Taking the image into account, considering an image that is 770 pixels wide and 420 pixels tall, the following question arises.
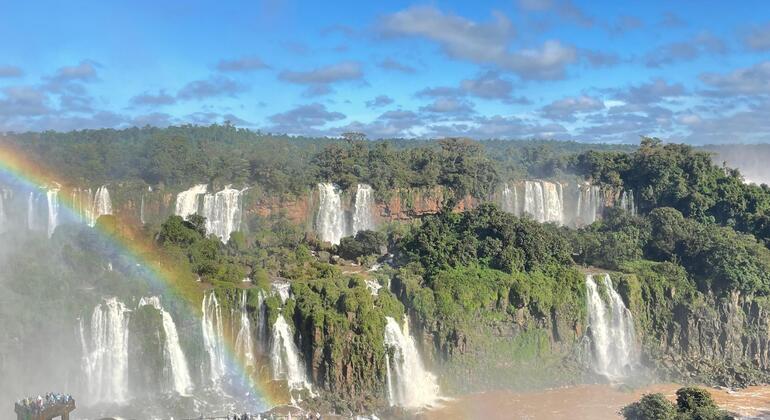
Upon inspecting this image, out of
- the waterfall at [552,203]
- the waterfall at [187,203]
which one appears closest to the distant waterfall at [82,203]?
the waterfall at [187,203]

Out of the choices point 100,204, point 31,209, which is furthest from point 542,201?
point 31,209

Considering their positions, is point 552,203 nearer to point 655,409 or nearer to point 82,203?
point 655,409

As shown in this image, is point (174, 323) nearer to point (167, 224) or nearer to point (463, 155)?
point (167, 224)

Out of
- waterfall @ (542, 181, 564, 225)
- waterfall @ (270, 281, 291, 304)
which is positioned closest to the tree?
waterfall @ (270, 281, 291, 304)

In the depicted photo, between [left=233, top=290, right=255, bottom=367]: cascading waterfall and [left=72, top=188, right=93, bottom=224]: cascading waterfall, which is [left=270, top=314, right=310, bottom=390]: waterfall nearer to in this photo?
[left=233, top=290, right=255, bottom=367]: cascading waterfall

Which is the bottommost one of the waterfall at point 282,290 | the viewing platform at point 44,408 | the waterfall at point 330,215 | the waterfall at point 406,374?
the waterfall at point 406,374

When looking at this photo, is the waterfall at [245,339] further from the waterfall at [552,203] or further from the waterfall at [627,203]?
the waterfall at [627,203]
